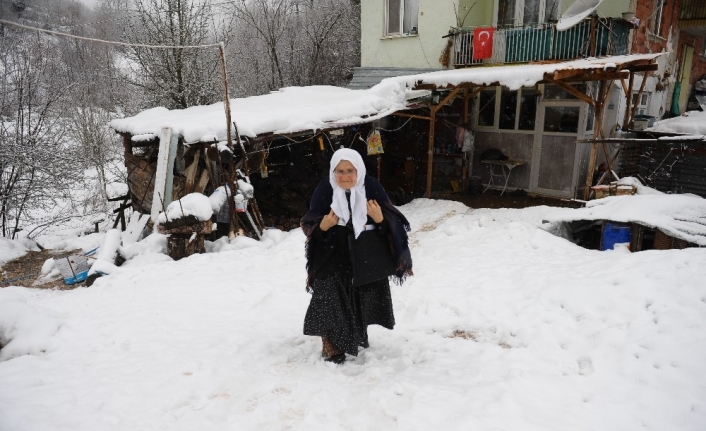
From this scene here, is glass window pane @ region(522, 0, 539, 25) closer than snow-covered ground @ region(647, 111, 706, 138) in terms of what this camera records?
Yes

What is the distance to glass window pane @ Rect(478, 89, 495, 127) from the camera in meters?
12.0

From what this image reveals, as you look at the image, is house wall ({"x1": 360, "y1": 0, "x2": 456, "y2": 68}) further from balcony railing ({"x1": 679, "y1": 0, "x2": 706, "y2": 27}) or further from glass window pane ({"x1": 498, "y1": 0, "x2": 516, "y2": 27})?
balcony railing ({"x1": 679, "y1": 0, "x2": 706, "y2": 27})

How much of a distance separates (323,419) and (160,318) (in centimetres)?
268

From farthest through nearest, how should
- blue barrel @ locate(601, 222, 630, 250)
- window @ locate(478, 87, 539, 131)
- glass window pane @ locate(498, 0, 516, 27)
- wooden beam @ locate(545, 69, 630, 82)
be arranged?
glass window pane @ locate(498, 0, 516, 27)
window @ locate(478, 87, 539, 131)
wooden beam @ locate(545, 69, 630, 82)
blue barrel @ locate(601, 222, 630, 250)

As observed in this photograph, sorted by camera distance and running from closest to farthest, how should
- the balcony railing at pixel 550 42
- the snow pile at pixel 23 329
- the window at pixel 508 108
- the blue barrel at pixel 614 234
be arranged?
the snow pile at pixel 23 329 < the blue barrel at pixel 614 234 < the balcony railing at pixel 550 42 < the window at pixel 508 108

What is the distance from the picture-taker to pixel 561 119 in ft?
35.6

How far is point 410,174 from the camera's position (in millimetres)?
12609

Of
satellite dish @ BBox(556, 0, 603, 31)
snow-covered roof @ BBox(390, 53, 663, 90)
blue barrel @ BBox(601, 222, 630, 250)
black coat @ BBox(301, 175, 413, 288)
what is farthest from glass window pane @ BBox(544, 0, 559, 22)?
black coat @ BBox(301, 175, 413, 288)

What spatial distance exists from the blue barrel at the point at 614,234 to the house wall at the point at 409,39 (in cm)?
762

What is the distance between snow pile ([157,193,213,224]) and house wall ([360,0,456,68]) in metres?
8.47

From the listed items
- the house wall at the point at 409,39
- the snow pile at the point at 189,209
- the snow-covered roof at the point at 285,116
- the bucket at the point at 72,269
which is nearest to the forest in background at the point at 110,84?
the snow-covered roof at the point at 285,116

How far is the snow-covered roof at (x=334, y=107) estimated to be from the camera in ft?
26.9

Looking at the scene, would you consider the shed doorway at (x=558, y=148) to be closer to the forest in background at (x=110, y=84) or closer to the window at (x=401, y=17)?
the window at (x=401, y=17)

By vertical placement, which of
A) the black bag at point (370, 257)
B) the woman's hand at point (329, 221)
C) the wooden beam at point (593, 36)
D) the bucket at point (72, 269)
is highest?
the wooden beam at point (593, 36)
